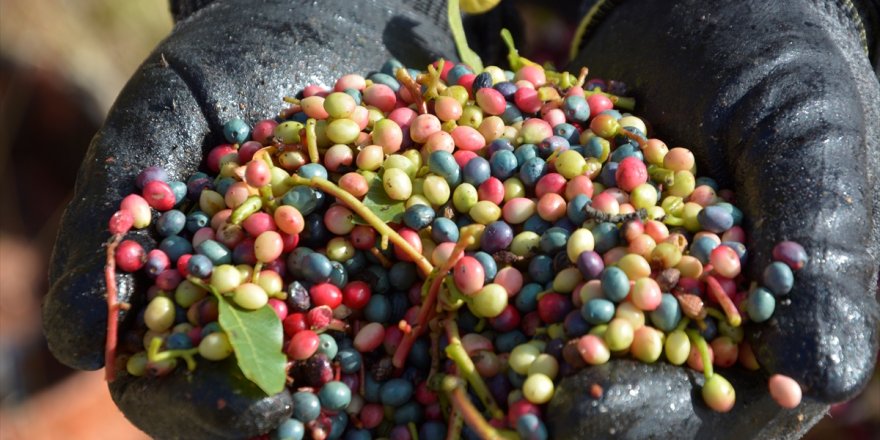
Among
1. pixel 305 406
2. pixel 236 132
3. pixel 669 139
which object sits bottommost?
pixel 305 406

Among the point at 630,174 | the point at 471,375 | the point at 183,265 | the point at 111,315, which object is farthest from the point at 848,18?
the point at 111,315

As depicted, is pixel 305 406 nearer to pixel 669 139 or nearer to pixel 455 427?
pixel 455 427

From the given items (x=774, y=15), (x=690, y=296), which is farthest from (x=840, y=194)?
(x=774, y=15)

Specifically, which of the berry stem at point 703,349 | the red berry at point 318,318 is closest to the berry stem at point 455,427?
the red berry at point 318,318

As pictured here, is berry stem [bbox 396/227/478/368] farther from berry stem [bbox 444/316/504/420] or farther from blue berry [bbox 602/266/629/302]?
blue berry [bbox 602/266/629/302]

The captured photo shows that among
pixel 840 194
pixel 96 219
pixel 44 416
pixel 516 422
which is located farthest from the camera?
pixel 44 416

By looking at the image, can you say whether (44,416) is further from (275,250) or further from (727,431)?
(727,431)

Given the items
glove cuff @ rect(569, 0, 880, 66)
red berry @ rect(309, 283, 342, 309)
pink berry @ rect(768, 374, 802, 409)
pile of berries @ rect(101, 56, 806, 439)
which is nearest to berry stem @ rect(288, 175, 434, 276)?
pile of berries @ rect(101, 56, 806, 439)
